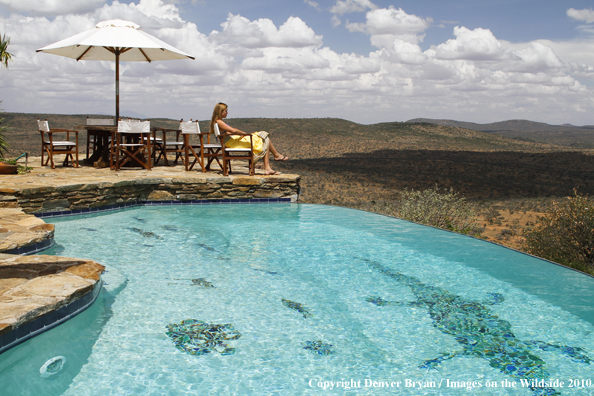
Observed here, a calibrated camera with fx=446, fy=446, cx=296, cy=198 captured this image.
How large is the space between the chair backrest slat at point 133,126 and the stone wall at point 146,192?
3.22ft

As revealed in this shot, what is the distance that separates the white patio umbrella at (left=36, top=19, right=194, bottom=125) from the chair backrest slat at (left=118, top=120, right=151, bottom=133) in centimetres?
133

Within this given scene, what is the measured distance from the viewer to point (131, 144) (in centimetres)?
835

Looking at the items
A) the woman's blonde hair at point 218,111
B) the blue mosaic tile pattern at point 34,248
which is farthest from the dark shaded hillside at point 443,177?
the blue mosaic tile pattern at point 34,248

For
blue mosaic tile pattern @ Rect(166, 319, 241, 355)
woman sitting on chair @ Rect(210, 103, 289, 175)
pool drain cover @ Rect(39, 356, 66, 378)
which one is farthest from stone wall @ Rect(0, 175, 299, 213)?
blue mosaic tile pattern @ Rect(166, 319, 241, 355)

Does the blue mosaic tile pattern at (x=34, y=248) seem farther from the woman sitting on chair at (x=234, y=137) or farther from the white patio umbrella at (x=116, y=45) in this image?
the white patio umbrella at (x=116, y=45)

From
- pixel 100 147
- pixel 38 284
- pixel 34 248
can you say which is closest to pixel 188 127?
pixel 100 147

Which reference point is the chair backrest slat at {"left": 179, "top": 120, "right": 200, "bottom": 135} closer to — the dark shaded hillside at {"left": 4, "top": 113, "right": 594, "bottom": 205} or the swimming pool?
the swimming pool

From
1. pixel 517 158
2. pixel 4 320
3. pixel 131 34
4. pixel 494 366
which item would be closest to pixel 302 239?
pixel 494 366

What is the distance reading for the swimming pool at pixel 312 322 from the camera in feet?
9.32

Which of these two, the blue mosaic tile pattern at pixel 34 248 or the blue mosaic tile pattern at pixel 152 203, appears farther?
the blue mosaic tile pattern at pixel 152 203

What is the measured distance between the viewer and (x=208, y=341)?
325 cm

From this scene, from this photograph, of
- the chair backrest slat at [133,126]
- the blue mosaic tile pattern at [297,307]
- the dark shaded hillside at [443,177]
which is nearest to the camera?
the blue mosaic tile pattern at [297,307]

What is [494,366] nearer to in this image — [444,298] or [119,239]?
[444,298]

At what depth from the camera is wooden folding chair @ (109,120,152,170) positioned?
7.93 meters
